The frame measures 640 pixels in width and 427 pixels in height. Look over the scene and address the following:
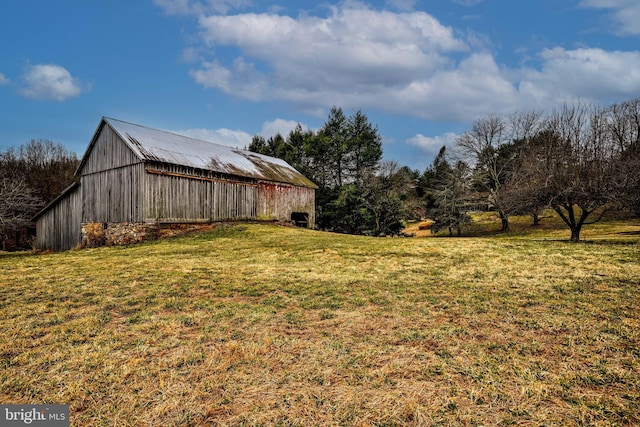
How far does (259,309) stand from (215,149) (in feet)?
74.3

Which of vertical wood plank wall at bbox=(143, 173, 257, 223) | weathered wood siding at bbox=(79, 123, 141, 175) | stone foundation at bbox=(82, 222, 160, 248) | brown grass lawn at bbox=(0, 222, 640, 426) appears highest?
weathered wood siding at bbox=(79, 123, 141, 175)

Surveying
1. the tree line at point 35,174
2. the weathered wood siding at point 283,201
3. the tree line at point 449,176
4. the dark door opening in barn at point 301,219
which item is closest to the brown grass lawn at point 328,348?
the tree line at point 449,176

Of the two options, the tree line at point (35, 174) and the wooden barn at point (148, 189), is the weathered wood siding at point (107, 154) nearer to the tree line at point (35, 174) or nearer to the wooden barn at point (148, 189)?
the wooden barn at point (148, 189)

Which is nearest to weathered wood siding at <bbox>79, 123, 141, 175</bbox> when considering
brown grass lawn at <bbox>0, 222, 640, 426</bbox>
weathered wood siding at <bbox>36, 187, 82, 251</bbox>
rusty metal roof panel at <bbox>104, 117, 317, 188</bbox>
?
rusty metal roof panel at <bbox>104, 117, 317, 188</bbox>

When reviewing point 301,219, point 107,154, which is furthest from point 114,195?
point 301,219

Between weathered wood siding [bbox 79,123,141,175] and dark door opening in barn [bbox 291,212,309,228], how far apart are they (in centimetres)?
1427

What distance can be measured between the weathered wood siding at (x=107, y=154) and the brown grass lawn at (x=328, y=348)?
12752 millimetres

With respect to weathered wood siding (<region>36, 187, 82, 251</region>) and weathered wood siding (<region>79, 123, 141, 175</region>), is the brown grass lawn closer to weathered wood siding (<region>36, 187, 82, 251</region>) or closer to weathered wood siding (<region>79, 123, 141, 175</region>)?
weathered wood siding (<region>79, 123, 141, 175</region>)

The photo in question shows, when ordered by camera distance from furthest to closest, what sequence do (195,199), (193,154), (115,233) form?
1. (193,154)
2. (195,199)
3. (115,233)

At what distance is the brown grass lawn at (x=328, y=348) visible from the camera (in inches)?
115

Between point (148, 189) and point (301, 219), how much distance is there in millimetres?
14821

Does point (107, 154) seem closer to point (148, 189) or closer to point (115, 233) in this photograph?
point (148, 189)

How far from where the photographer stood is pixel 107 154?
2100cm

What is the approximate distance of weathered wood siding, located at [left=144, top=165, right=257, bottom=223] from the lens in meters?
19.2
